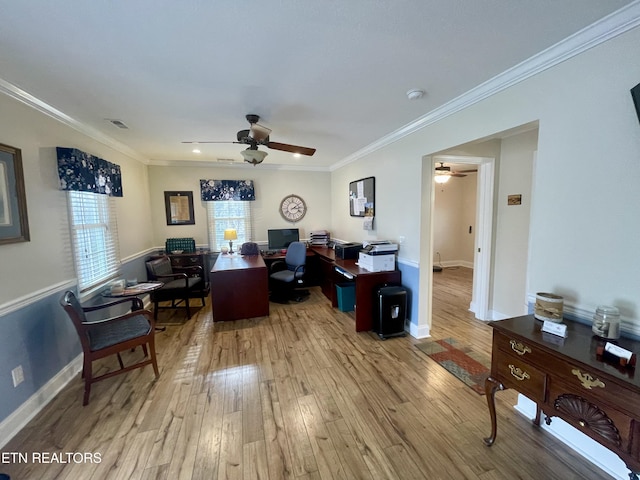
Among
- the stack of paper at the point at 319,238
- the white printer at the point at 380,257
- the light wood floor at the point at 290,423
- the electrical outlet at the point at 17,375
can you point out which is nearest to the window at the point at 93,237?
the electrical outlet at the point at 17,375

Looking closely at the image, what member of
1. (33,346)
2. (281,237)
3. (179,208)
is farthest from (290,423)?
(179,208)

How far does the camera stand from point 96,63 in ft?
5.55

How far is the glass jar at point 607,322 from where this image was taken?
4.34 ft

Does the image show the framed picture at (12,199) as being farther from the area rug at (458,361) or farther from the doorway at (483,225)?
the doorway at (483,225)

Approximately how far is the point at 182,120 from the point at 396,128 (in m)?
2.37

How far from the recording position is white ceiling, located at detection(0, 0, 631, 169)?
127cm

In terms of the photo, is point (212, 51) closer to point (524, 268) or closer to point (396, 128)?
point (396, 128)

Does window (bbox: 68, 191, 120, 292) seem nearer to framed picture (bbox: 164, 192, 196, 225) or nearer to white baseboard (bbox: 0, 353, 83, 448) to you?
white baseboard (bbox: 0, 353, 83, 448)

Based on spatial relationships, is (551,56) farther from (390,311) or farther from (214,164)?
(214,164)

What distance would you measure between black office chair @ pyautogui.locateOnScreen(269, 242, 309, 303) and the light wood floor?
1.38 meters

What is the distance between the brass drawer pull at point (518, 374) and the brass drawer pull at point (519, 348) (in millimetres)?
99

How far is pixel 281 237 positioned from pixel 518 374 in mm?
4199

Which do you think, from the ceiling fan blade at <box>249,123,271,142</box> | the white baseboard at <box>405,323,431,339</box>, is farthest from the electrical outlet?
the white baseboard at <box>405,323,431,339</box>

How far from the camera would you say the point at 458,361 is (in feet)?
8.45
